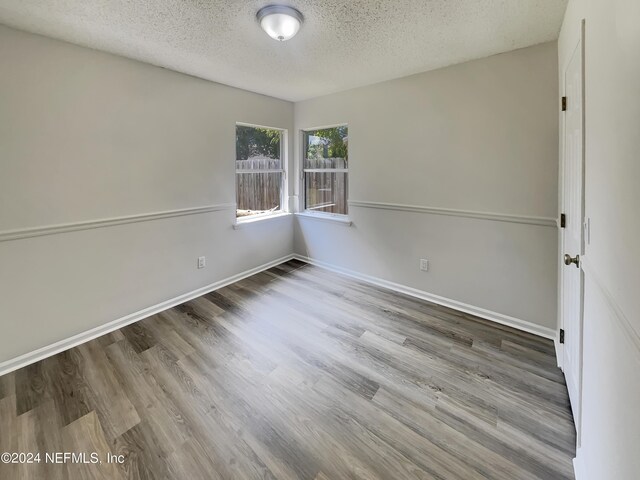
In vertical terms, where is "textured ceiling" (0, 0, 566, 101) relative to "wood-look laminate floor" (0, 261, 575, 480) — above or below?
above

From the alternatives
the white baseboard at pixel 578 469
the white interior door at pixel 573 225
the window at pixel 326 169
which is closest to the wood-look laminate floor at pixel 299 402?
the white baseboard at pixel 578 469

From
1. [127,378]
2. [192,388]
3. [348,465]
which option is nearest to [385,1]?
[348,465]

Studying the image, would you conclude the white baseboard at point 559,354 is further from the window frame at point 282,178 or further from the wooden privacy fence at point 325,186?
the window frame at point 282,178

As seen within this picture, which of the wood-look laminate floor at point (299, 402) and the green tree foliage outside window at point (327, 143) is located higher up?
the green tree foliage outside window at point (327, 143)

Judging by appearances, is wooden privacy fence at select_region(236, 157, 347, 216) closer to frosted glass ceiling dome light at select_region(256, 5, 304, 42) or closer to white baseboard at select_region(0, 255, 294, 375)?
white baseboard at select_region(0, 255, 294, 375)

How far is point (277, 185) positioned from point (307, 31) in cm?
241

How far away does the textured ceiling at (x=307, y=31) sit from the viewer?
1788mm

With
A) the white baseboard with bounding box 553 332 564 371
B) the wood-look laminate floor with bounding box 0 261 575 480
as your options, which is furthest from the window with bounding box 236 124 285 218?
the white baseboard with bounding box 553 332 564 371

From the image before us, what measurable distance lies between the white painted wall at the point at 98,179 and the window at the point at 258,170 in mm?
280

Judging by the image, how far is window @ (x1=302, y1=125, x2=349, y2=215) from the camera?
151 inches

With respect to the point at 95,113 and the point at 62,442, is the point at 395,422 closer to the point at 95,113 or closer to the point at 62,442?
the point at 62,442

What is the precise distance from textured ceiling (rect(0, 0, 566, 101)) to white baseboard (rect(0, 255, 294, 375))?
7.46 feet

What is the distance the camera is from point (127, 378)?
197 centimetres

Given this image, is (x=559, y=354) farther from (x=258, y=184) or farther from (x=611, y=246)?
(x=258, y=184)
